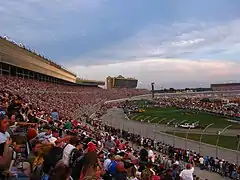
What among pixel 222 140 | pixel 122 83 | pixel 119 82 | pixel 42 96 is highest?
pixel 119 82

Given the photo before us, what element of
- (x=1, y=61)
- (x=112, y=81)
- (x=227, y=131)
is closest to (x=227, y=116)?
(x=227, y=131)

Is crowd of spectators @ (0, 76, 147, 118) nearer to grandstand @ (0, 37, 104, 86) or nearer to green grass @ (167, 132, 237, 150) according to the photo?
grandstand @ (0, 37, 104, 86)

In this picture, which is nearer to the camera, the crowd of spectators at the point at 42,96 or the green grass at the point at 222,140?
the crowd of spectators at the point at 42,96

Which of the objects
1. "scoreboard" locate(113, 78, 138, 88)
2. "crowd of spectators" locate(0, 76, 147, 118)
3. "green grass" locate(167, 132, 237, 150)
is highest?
"scoreboard" locate(113, 78, 138, 88)

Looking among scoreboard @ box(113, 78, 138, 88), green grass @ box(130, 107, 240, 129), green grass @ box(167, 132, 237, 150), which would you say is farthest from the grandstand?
scoreboard @ box(113, 78, 138, 88)

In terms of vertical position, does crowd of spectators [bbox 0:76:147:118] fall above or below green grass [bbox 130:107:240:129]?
above

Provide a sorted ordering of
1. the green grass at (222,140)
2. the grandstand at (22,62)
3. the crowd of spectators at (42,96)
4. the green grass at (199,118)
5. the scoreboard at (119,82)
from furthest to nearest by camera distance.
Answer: the scoreboard at (119,82), the green grass at (199,118), the grandstand at (22,62), the green grass at (222,140), the crowd of spectators at (42,96)

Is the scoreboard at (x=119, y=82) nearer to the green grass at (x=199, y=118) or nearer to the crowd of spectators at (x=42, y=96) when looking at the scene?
the green grass at (x=199, y=118)

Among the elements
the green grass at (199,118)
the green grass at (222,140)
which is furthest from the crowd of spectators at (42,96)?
the green grass at (199,118)

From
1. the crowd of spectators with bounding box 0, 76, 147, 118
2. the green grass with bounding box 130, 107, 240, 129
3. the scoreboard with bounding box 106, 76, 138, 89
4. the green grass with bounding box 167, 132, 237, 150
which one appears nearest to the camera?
the crowd of spectators with bounding box 0, 76, 147, 118

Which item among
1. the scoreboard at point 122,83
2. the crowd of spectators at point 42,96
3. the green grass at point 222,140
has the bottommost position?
the green grass at point 222,140

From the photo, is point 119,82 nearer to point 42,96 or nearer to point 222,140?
point 42,96

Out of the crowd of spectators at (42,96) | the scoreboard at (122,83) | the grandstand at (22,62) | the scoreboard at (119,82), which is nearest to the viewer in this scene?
the crowd of spectators at (42,96)

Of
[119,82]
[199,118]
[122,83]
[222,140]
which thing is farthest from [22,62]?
[122,83]
